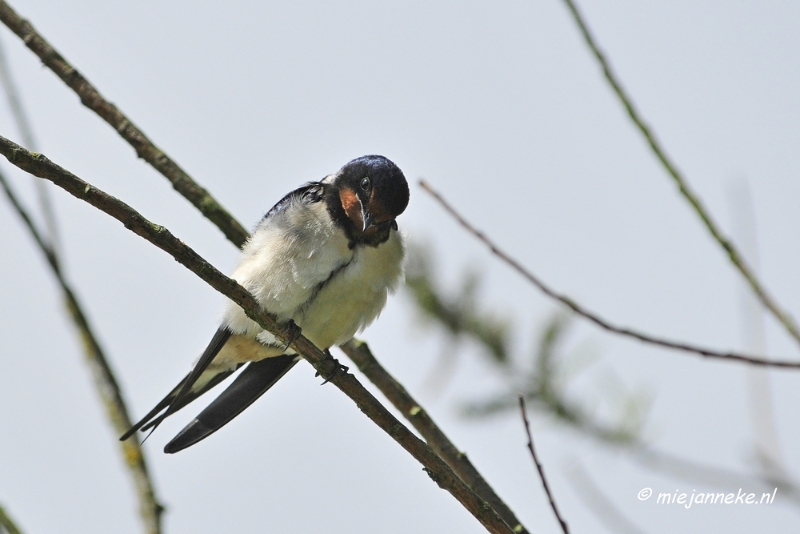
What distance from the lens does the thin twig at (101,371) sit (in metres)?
3.46

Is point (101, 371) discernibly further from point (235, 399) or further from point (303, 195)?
point (303, 195)

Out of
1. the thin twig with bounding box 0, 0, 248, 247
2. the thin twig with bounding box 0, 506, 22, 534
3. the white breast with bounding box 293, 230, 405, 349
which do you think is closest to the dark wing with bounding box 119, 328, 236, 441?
the white breast with bounding box 293, 230, 405, 349

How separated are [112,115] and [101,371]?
3.68ft

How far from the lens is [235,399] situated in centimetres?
442

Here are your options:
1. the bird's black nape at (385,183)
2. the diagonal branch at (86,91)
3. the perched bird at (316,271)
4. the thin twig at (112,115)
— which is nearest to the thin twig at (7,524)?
the perched bird at (316,271)

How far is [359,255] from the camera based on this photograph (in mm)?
4129

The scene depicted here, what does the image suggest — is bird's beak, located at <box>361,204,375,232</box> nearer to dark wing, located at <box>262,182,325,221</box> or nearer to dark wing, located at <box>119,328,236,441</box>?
dark wing, located at <box>262,182,325,221</box>

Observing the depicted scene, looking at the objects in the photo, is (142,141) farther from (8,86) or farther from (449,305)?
(449,305)

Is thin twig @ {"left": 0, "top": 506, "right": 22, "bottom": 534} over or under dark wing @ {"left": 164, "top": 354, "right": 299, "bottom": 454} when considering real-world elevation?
under

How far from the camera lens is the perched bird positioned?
4.04 metres

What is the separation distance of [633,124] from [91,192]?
4.81 feet

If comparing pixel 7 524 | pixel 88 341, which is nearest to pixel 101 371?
pixel 88 341

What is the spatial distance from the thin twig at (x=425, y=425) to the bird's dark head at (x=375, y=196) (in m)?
0.56

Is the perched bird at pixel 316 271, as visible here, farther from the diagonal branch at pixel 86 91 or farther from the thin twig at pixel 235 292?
the thin twig at pixel 235 292
